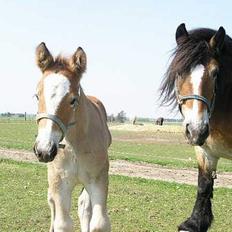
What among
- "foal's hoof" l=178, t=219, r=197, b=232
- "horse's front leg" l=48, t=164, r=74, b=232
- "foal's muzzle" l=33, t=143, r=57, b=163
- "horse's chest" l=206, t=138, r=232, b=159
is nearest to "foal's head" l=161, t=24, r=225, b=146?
"horse's chest" l=206, t=138, r=232, b=159

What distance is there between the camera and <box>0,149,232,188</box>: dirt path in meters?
13.7

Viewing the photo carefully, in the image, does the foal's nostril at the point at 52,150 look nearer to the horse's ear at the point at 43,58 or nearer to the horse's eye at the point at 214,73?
the horse's ear at the point at 43,58

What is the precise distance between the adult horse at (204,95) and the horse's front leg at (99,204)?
1181 millimetres

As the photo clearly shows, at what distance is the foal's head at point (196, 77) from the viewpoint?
4707mm

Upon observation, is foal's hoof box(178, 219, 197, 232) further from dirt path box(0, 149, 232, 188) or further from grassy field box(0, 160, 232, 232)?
dirt path box(0, 149, 232, 188)

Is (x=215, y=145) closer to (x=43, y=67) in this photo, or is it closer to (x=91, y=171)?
(x=91, y=171)

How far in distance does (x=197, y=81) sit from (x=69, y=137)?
1.54 m

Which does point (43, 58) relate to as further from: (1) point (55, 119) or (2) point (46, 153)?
(2) point (46, 153)

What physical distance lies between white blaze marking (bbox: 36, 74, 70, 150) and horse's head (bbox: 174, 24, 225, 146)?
3.88 feet

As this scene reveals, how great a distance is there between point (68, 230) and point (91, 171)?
0.69 meters

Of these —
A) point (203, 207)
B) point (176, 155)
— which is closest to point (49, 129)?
point (203, 207)

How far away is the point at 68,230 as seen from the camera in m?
5.41

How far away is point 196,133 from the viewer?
15.1 ft

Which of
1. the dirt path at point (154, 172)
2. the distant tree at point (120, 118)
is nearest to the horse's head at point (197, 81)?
the dirt path at point (154, 172)
